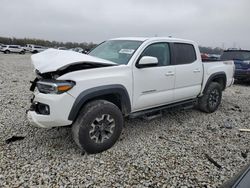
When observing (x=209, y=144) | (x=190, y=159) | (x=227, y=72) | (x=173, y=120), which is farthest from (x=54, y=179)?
(x=227, y=72)

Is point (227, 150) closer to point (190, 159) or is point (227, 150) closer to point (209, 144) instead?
point (209, 144)

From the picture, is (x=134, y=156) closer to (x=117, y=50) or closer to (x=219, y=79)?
(x=117, y=50)

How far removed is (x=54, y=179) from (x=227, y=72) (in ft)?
17.0

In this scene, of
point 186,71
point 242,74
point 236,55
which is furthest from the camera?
point 236,55

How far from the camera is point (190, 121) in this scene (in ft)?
17.1

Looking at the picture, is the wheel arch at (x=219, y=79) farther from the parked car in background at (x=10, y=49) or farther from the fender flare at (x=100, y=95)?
the parked car in background at (x=10, y=49)

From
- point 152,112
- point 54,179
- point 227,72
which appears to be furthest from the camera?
point 227,72

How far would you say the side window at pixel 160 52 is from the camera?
4208 millimetres

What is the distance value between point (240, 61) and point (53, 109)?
32.5 ft

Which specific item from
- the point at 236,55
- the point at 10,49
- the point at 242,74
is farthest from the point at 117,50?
the point at 10,49

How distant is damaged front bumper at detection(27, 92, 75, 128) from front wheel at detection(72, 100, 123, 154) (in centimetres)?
21

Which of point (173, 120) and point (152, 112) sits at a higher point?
point (152, 112)

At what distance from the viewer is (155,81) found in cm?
409

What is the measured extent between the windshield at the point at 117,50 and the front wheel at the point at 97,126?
3.04 ft
